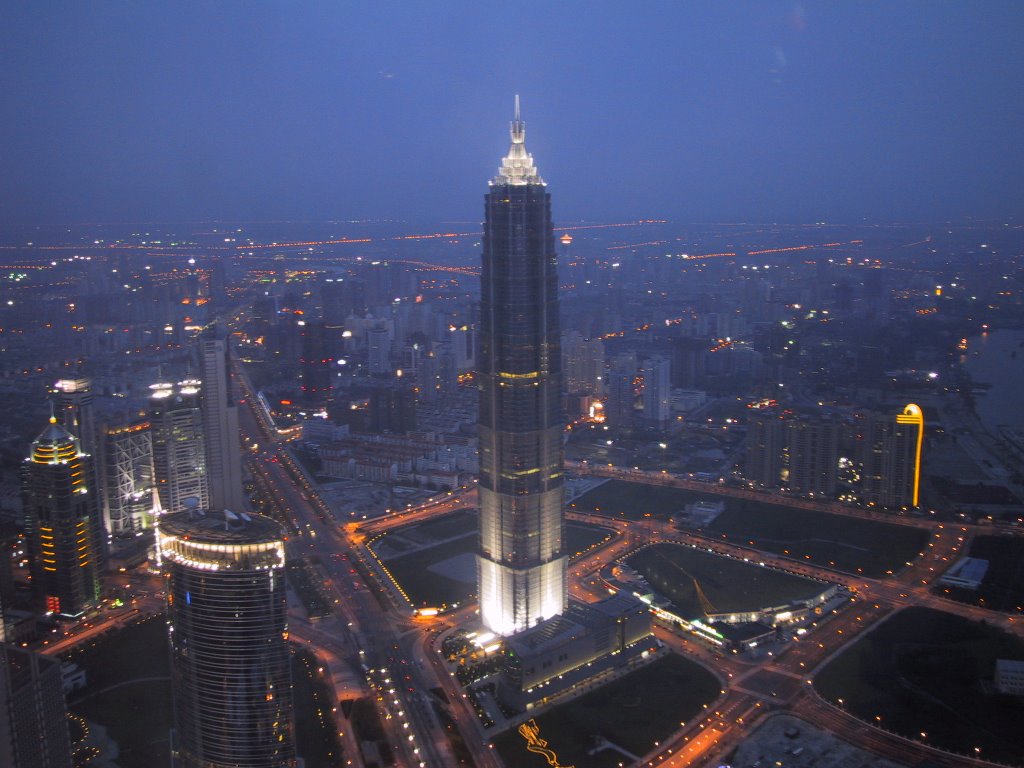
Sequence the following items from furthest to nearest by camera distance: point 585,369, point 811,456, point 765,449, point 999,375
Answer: point 585,369, point 999,375, point 765,449, point 811,456

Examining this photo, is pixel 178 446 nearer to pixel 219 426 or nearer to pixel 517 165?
pixel 219 426

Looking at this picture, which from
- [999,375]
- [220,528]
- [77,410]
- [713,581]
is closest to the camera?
[220,528]

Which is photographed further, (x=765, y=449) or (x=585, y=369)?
(x=585, y=369)

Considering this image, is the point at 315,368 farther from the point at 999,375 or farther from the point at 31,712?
the point at 31,712

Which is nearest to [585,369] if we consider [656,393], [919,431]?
[656,393]

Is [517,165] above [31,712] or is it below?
above

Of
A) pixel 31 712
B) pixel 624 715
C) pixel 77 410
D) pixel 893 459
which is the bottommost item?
pixel 624 715

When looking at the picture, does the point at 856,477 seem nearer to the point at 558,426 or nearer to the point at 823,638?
the point at 823,638

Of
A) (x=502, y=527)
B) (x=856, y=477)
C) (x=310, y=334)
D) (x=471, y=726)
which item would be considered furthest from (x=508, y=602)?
(x=310, y=334)
